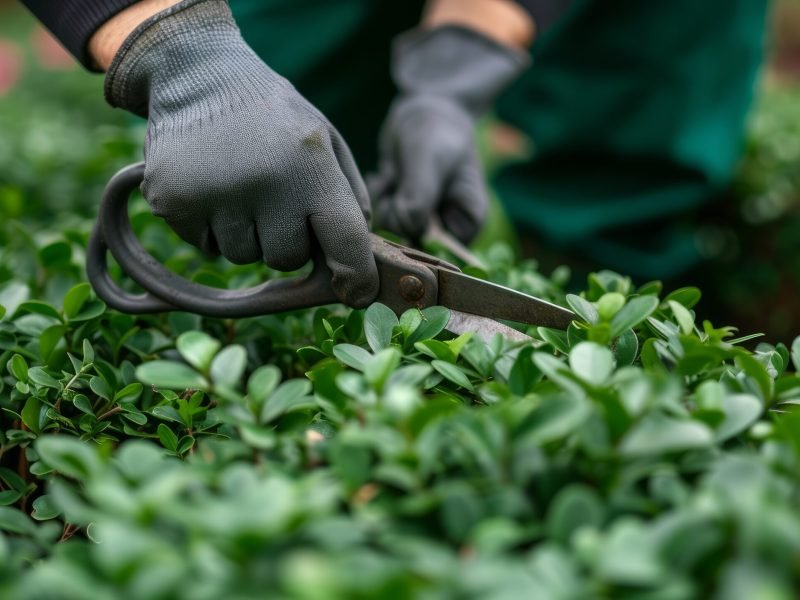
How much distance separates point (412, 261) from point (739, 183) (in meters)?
2.22

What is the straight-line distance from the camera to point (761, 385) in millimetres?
1004

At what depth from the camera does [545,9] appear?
259 cm

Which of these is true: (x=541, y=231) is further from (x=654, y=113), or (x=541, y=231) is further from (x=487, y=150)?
(x=487, y=150)

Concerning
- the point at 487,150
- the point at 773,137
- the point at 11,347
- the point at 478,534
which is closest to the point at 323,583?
the point at 478,534

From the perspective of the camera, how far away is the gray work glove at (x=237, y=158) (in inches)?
52.0

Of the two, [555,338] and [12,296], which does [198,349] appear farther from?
[12,296]

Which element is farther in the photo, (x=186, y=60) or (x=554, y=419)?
(x=186, y=60)

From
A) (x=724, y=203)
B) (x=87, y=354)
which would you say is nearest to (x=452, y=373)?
(x=87, y=354)

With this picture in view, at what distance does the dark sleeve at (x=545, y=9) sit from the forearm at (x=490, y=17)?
0.9 inches

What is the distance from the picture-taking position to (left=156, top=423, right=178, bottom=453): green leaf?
3.66 feet

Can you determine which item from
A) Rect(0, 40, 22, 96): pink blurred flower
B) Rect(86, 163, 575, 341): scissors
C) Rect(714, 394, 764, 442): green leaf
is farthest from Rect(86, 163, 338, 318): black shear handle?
Rect(0, 40, 22, 96): pink blurred flower

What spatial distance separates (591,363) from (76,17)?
114 centimetres

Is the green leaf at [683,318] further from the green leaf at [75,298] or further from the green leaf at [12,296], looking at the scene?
the green leaf at [12,296]

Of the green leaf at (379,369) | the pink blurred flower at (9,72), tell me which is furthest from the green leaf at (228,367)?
the pink blurred flower at (9,72)
